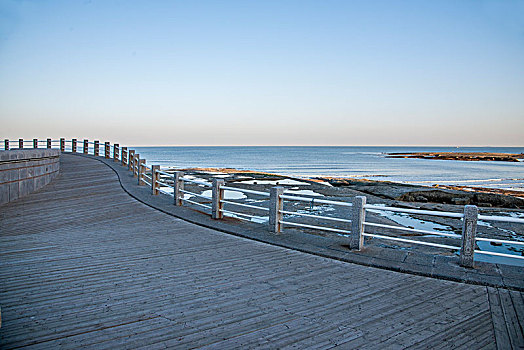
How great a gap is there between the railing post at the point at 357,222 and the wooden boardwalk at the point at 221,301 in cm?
84

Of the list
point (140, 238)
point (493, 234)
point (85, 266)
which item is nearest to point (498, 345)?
point (85, 266)

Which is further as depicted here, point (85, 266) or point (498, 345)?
point (85, 266)

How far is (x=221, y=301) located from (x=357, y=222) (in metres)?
3.41

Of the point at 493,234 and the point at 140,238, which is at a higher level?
the point at 140,238

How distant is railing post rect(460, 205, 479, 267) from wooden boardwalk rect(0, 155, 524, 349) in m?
0.85

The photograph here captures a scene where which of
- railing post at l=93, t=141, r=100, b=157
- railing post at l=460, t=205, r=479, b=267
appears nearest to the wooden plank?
railing post at l=460, t=205, r=479, b=267

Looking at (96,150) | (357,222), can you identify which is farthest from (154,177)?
(96,150)

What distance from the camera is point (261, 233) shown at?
8.68m

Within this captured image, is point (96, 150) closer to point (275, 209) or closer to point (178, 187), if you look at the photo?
point (178, 187)

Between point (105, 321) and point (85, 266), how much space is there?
226 centimetres

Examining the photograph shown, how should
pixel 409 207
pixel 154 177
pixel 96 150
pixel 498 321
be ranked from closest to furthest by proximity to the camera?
1. pixel 498 321
2. pixel 154 177
3. pixel 409 207
4. pixel 96 150

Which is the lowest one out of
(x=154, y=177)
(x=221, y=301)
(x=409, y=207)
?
(x=409, y=207)

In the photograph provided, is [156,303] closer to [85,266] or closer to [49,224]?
[85,266]

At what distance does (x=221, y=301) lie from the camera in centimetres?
491
